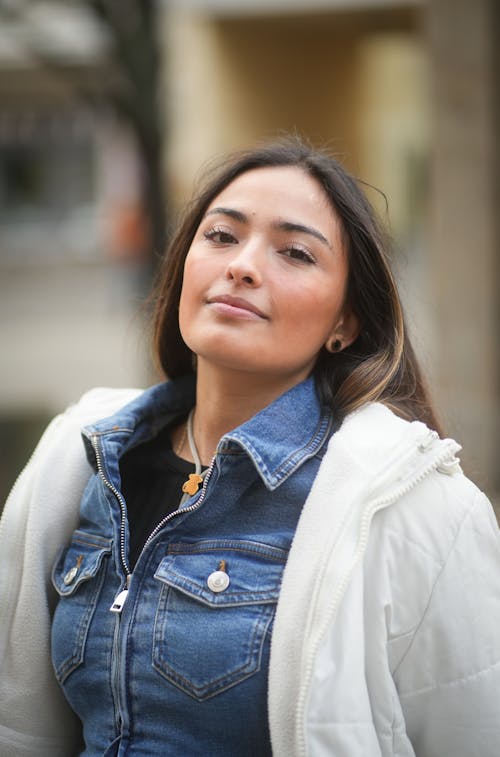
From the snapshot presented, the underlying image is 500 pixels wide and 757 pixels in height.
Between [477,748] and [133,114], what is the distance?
548cm

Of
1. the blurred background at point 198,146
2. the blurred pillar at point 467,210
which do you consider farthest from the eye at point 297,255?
the blurred pillar at point 467,210

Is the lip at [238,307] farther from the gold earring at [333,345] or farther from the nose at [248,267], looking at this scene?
the gold earring at [333,345]

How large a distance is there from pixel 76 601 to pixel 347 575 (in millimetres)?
682

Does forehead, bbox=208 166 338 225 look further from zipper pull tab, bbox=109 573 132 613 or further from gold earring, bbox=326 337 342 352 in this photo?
zipper pull tab, bbox=109 573 132 613

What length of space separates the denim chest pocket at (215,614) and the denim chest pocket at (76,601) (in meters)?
0.20

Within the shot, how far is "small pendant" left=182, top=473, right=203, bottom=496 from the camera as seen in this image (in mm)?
2236

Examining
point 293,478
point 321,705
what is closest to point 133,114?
point 293,478

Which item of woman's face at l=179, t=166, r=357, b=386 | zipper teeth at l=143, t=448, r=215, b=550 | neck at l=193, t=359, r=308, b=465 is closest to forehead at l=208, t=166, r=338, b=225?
woman's face at l=179, t=166, r=357, b=386

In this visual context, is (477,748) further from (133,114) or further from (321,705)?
(133,114)

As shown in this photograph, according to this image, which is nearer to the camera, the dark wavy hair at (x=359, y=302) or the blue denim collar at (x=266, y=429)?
the blue denim collar at (x=266, y=429)

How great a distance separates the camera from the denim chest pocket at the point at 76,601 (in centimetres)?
215

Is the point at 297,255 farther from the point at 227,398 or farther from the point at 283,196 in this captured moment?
the point at 227,398

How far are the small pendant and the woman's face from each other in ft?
0.86

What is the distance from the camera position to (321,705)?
181 cm
